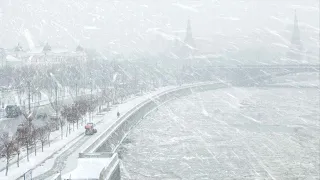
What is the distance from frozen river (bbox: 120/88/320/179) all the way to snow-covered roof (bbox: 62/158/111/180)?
4516 millimetres

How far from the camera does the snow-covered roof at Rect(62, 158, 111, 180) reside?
69.5 feet

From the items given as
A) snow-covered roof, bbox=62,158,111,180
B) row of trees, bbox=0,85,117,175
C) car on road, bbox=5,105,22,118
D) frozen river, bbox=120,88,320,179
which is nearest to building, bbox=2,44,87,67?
frozen river, bbox=120,88,320,179

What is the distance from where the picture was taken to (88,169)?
2294 centimetres

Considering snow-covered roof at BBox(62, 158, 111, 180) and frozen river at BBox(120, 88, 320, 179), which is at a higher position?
snow-covered roof at BBox(62, 158, 111, 180)

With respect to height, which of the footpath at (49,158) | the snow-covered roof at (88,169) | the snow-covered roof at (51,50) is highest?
the snow-covered roof at (51,50)

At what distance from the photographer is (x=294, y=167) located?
30.9 metres

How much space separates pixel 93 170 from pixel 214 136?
22016 millimetres

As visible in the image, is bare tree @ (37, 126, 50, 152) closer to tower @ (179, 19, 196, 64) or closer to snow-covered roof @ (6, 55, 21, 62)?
snow-covered roof @ (6, 55, 21, 62)

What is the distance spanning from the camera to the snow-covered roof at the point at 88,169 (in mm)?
21170

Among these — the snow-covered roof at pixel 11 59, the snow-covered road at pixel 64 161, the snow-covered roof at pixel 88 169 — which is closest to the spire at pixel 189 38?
the snow-covered roof at pixel 11 59

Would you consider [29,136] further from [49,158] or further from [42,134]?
[49,158]

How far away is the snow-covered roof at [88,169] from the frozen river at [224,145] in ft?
14.8

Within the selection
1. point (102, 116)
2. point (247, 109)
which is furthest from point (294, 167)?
point (247, 109)

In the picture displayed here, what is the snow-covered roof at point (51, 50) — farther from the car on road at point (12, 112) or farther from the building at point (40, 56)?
the car on road at point (12, 112)
